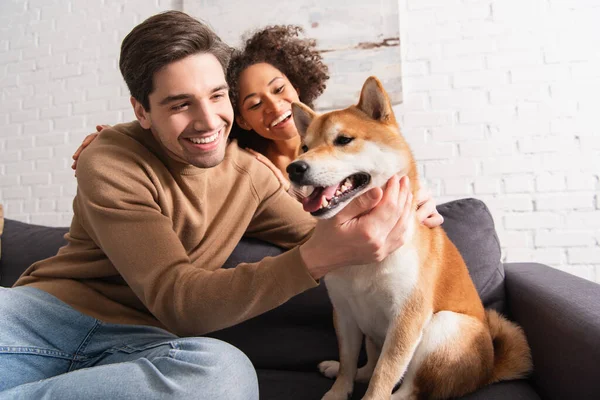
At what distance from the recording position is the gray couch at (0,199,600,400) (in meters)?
1.12

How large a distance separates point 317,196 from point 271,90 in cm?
96

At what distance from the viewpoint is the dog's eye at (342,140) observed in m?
1.11

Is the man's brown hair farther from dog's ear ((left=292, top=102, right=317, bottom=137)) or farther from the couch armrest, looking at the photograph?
the couch armrest

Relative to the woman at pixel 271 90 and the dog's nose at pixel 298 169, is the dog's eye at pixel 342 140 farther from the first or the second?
the woman at pixel 271 90

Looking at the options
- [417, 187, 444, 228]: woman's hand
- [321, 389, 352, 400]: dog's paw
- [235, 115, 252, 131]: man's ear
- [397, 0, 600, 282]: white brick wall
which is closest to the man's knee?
[321, 389, 352, 400]: dog's paw

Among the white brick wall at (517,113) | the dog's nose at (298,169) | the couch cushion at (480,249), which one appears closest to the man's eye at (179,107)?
the dog's nose at (298,169)

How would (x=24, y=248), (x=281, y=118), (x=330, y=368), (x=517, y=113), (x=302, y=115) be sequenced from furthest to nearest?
(x=517, y=113), (x=24, y=248), (x=281, y=118), (x=330, y=368), (x=302, y=115)

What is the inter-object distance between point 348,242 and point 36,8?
124 inches

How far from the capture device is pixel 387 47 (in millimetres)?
2510

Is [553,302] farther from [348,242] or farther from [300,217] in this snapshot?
[300,217]

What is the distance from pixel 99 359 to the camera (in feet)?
3.92

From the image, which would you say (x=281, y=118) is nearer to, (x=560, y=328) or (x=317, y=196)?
(x=317, y=196)

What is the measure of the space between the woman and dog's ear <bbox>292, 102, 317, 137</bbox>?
35cm

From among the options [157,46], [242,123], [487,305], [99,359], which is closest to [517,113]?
[487,305]
